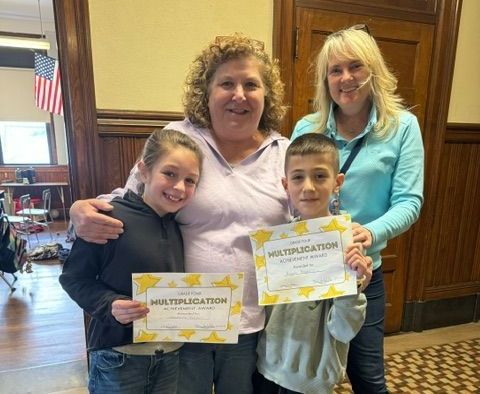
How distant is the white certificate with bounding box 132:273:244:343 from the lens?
0.90 m

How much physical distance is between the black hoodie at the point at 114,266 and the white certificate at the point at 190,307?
50mm

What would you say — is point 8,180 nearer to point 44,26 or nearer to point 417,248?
point 44,26

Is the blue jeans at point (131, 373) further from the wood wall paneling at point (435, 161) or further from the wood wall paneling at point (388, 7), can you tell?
the wood wall paneling at point (388, 7)

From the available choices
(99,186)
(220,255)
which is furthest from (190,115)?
(99,186)

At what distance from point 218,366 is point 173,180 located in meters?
0.54

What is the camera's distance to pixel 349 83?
1151 mm

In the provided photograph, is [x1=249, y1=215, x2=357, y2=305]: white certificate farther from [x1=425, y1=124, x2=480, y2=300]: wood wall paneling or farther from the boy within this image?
[x1=425, y1=124, x2=480, y2=300]: wood wall paneling

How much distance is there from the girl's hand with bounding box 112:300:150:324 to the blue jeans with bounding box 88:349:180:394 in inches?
4.7

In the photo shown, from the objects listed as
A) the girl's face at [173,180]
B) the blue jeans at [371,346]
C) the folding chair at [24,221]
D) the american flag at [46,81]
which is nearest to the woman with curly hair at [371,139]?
the blue jeans at [371,346]

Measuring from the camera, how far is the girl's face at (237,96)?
101 centimetres

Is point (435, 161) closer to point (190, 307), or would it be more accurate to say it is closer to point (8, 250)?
point (190, 307)

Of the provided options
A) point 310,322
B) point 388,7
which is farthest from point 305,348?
point 388,7

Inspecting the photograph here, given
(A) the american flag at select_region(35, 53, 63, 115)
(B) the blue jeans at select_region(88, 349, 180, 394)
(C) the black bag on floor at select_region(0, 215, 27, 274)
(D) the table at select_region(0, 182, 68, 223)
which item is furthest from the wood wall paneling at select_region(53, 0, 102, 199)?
(D) the table at select_region(0, 182, 68, 223)

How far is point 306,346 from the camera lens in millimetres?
978
